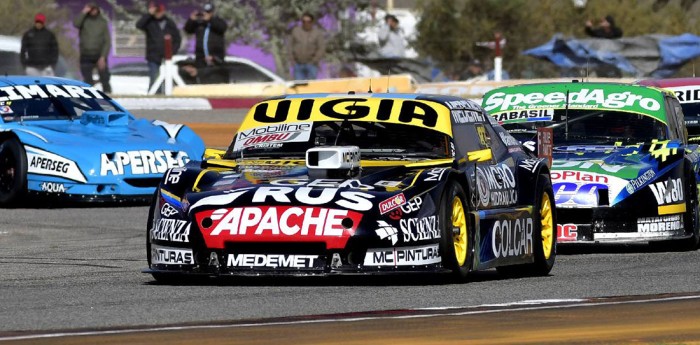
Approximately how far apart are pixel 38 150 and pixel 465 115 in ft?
24.0

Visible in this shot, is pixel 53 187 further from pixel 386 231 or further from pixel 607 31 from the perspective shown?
pixel 607 31

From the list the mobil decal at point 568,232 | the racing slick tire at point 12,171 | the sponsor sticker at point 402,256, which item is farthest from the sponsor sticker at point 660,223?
the racing slick tire at point 12,171

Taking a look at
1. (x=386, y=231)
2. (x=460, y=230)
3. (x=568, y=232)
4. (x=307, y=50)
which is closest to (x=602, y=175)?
(x=568, y=232)

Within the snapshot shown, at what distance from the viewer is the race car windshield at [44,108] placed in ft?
58.1

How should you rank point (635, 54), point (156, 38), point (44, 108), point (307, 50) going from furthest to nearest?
point (307, 50)
point (156, 38)
point (635, 54)
point (44, 108)

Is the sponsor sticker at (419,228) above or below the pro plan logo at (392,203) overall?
below

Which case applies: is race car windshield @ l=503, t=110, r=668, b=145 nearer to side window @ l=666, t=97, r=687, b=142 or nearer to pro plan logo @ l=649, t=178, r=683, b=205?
side window @ l=666, t=97, r=687, b=142

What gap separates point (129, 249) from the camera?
1289 centimetres

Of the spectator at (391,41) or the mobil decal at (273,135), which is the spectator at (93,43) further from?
the mobil decal at (273,135)

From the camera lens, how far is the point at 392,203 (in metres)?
9.32

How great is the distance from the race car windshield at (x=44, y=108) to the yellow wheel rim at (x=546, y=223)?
306 inches

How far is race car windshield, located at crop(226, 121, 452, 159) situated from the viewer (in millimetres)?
10336

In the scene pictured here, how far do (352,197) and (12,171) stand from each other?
28.4ft

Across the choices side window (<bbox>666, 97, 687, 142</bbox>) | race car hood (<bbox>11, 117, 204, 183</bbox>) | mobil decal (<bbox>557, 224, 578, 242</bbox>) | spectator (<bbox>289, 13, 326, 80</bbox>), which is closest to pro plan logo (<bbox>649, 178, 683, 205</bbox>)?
mobil decal (<bbox>557, 224, 578, 242</bbox>)
